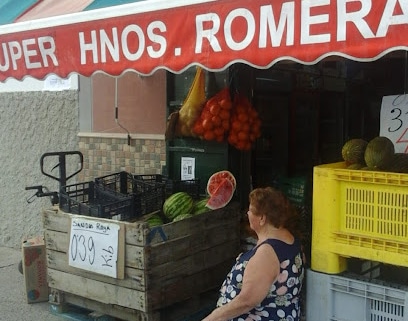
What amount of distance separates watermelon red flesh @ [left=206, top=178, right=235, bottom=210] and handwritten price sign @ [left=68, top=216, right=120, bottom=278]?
2.66ft

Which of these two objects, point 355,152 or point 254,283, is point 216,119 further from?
point 254,283

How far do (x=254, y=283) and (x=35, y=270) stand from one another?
2775mm

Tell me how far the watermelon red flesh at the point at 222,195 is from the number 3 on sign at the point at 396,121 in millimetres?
1232

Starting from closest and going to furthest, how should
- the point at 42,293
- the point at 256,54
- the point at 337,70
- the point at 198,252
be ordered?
the point at 256,54
the point at 198,252
the point at 42,293
the point at 337,70

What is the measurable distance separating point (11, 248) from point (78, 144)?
6.57ft

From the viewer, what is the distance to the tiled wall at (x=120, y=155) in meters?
5.45

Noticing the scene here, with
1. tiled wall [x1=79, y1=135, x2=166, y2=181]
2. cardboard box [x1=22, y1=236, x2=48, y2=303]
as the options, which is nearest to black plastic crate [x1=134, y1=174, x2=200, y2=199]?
tiled wall [x1=79, y1=135, x2=166, y2=181]

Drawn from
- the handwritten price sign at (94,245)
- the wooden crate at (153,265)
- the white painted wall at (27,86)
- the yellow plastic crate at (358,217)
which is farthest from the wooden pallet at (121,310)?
the white painted wall at (27,86)

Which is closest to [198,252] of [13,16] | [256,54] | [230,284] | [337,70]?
[230,284]

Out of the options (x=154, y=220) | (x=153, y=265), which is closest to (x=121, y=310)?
(x=153, y=265)

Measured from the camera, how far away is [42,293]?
A: 5094mm

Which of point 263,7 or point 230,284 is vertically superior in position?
point 263,7

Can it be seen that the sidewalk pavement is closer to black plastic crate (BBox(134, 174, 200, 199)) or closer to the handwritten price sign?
→ the handwritten price sign

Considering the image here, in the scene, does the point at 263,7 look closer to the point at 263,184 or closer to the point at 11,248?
the point at 263,184
